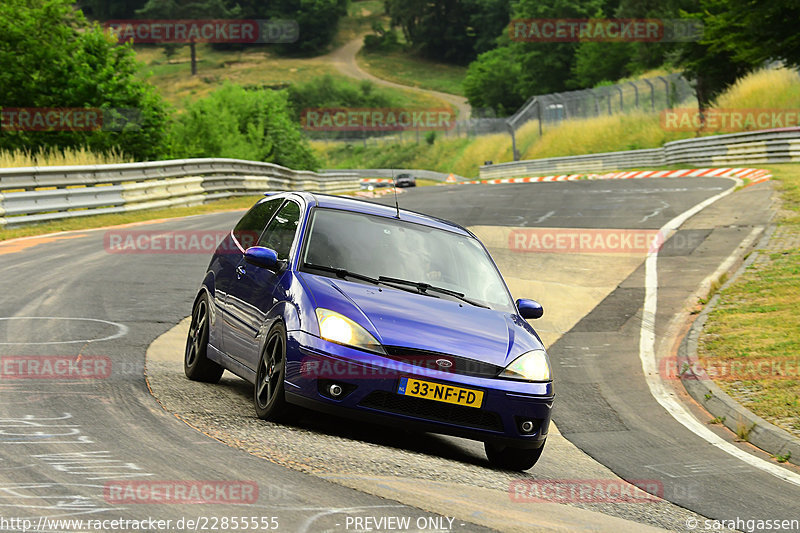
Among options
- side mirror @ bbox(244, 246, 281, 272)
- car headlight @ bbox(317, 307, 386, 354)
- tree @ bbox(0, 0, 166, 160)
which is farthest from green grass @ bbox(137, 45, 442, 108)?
car headlight @ bbox(317, 307, 386, 354)

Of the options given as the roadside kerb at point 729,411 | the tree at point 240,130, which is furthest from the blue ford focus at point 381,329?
the tree at point 240,130

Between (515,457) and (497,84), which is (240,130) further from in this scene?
(497,84)

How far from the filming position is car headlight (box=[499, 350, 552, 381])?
6938mm

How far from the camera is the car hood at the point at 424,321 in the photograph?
22.2ft

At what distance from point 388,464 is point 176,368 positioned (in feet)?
12.6

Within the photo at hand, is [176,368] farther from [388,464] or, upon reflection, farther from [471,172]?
[471,172]

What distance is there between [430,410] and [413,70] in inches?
6468

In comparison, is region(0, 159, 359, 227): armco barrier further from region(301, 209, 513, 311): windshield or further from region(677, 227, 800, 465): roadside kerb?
region(301, 209, 513, 311): windshield

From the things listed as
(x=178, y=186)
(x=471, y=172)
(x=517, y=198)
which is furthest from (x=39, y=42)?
(x=471, y=172)

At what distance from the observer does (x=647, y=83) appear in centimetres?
5294

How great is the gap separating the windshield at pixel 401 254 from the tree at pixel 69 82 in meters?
23.3

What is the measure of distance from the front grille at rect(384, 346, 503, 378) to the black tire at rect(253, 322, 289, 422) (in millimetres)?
765

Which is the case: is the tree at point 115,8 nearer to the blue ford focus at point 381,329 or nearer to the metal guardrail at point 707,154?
the metal guardrail at point 707,154

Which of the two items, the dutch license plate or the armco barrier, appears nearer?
the dutch license plate
